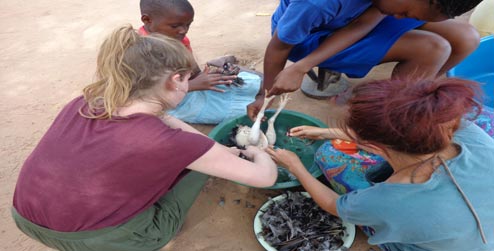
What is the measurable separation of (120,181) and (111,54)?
0.40m

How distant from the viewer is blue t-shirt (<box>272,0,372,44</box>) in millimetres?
1706

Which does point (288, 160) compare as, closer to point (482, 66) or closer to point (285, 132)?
point (285, 132)

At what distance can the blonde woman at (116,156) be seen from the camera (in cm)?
115

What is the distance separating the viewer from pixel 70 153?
1.16 m

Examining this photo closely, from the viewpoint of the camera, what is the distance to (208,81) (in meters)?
2.24

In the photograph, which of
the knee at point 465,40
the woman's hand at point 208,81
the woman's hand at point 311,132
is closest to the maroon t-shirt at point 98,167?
the woman's hand at point 311,132

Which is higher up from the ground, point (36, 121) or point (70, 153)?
point (70, 153)

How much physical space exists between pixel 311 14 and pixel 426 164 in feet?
2.91

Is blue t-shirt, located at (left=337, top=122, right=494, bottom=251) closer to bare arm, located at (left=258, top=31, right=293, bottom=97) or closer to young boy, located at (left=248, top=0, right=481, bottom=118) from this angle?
young boy, located at (left=248, top=0, right=481, bottom=118)

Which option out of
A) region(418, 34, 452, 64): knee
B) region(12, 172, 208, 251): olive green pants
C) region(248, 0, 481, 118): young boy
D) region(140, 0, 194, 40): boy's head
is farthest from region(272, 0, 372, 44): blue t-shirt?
region(12, 172, 208, 251): olive green pants

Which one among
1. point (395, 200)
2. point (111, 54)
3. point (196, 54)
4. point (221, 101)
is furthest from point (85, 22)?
point (395, 200)

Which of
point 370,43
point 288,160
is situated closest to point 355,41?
point 370,43

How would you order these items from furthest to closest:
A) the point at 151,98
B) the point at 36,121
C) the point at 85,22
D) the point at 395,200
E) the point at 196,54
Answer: the point at 85,22 < the point at 196,54 < the point at 36,121 < the point at 151,98 < the point at 395,200

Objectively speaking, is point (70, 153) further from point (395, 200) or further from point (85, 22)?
point (85, 22)
